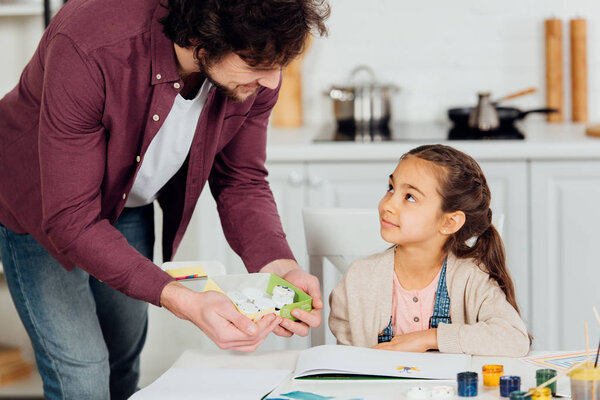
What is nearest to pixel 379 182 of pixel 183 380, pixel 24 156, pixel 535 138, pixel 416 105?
pixel 535 138

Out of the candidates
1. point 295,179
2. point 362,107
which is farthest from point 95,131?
point 362,107

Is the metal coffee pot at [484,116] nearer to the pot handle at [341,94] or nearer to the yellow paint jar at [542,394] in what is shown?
the pot handle at [341,94]

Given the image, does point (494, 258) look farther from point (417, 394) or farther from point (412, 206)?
point (417, 394)

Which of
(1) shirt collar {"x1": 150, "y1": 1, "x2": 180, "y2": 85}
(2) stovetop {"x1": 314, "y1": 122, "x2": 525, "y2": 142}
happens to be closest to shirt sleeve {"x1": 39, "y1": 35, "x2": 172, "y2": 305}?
(1) shirt collar {"x1": 150, "y1": 1, "x2": 180, "y2": 85}

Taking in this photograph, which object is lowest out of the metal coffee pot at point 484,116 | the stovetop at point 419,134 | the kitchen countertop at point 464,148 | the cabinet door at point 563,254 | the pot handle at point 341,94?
the cabinet door at point 563,254

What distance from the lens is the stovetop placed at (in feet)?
9.39

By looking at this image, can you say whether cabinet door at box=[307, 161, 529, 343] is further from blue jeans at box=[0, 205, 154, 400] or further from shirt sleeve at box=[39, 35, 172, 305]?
shirt sleeve at box=[39, 35, 172, 305]

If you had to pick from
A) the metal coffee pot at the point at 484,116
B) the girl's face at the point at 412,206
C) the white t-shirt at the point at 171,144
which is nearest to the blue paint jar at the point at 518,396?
the girl's face at the point at 412,206

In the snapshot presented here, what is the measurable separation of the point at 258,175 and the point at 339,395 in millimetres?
807

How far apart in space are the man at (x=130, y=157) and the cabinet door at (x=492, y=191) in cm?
85

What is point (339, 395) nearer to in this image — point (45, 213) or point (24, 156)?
point (45, 213)

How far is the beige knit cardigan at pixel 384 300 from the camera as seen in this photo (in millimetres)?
1673

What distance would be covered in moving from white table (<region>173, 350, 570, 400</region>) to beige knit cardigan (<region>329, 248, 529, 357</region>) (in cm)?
19

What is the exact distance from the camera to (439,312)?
176 cm
